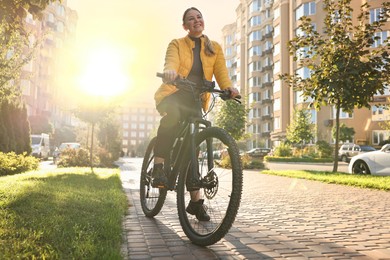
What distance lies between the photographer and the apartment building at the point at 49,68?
59.9 meters

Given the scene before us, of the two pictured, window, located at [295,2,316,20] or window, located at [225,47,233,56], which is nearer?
window, located at [295,2,316,20]

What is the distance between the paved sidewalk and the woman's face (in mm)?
2022

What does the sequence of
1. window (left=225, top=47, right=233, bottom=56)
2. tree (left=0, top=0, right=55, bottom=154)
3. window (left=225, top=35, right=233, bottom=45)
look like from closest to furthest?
tree (left=0, top=0, right=55, bottom=154)
window (left=225, top=47, right=233, bottom=56)
window (left=225, top=35, right=233, bottom=45)

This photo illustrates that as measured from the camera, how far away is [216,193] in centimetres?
356

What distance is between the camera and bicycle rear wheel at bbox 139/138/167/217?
4.84m

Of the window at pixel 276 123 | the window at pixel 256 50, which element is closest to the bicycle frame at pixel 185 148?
the window at pixel 276 123

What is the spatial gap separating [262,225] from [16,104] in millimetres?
15941

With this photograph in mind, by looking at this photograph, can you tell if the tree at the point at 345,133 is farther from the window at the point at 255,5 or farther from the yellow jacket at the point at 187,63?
the yellow jacket at the point at 187,63

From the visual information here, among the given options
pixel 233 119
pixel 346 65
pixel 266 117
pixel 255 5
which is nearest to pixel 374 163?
pixel 346 65

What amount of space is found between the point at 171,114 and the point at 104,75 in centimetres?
1676

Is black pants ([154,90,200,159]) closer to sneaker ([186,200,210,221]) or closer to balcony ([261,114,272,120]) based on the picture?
sneaker ([186,200,210,221])

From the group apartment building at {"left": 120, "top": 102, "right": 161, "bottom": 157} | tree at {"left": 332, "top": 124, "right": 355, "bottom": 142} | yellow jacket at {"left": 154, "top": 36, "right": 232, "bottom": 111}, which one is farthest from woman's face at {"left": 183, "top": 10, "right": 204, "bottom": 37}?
apartment building at {"left": 120, "top": 102, "right": 161, "bottom": 157}

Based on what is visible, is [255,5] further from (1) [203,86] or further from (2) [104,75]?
(1) [203,86]

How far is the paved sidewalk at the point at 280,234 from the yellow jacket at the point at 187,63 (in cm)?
138
